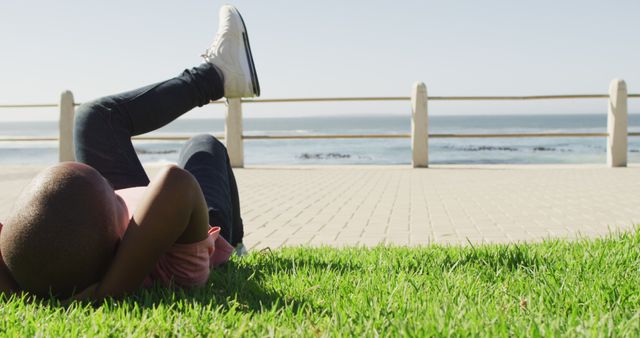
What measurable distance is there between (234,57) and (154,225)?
140 centimetres

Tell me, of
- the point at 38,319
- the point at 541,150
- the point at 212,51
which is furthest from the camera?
the point at 541,150

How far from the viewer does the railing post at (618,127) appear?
11.8 m

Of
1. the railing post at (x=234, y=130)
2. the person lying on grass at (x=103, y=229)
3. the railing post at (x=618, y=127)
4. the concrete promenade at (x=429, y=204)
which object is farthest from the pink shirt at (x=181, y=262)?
the railing post at (x=618, y=127)

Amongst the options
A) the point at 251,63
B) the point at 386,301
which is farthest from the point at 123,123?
the point at 386,301

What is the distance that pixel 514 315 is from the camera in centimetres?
235

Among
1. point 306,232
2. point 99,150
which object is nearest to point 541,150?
point 306,232

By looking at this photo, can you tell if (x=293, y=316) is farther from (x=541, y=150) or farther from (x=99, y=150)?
(x=541, y=150)

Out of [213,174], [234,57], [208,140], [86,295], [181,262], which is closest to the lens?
[86,295]

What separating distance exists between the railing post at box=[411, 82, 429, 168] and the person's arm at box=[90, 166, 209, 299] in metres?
9.90

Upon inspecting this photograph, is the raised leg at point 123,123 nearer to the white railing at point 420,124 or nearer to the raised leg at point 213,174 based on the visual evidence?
the raised leg at point 213,174

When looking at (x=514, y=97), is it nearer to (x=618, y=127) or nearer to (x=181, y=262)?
(x=618, y=127)

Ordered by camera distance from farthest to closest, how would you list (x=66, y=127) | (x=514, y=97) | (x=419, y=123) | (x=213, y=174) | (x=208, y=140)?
(x=66, y=127)
(x=514, y=97)
(x=419, y=123)
(x=208, y=140)
(x=213, y=174)

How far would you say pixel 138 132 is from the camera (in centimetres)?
320

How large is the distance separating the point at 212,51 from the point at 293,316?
65.5 inches
